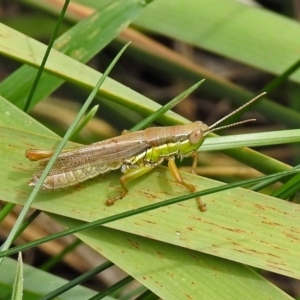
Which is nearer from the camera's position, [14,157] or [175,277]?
[175,277]

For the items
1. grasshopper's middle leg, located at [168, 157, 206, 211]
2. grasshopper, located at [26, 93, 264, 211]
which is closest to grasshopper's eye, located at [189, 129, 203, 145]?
grasshopper, located at [26, 93, 264, 211]

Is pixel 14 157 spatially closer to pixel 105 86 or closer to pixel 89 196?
pixel 89 196

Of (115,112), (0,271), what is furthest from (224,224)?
(115,112)

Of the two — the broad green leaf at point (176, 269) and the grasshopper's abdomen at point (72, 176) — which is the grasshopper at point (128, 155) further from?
the broad green leaf at point (176, 269)

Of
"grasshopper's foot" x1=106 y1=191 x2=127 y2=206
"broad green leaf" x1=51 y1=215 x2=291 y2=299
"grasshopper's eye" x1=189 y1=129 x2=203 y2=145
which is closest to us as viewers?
"broad green leaf" x1=51 y1=215 x2=291 y2=299

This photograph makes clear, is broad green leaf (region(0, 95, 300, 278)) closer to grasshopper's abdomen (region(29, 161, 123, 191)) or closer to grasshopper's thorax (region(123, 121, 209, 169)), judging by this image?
grasshopper's abdomen (region(29, 161, 123, 191))

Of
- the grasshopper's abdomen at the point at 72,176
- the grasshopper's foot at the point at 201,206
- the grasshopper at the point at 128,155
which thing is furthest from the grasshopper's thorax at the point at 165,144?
the grasshopper's foot at the point at 201,206

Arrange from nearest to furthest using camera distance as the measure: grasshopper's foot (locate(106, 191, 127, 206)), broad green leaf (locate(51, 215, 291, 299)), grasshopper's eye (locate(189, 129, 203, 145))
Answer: broad green leaf (locate(51, 215, 291, 299)) → grasshopper's foot (locate(106, 191, 127, 206)) → grasshopper's eye (locate(189, 129, 203, 145))

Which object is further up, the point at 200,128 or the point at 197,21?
the point at 197,21

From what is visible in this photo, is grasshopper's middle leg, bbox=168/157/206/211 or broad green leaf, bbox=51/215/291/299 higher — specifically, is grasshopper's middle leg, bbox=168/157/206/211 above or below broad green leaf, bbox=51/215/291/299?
above
